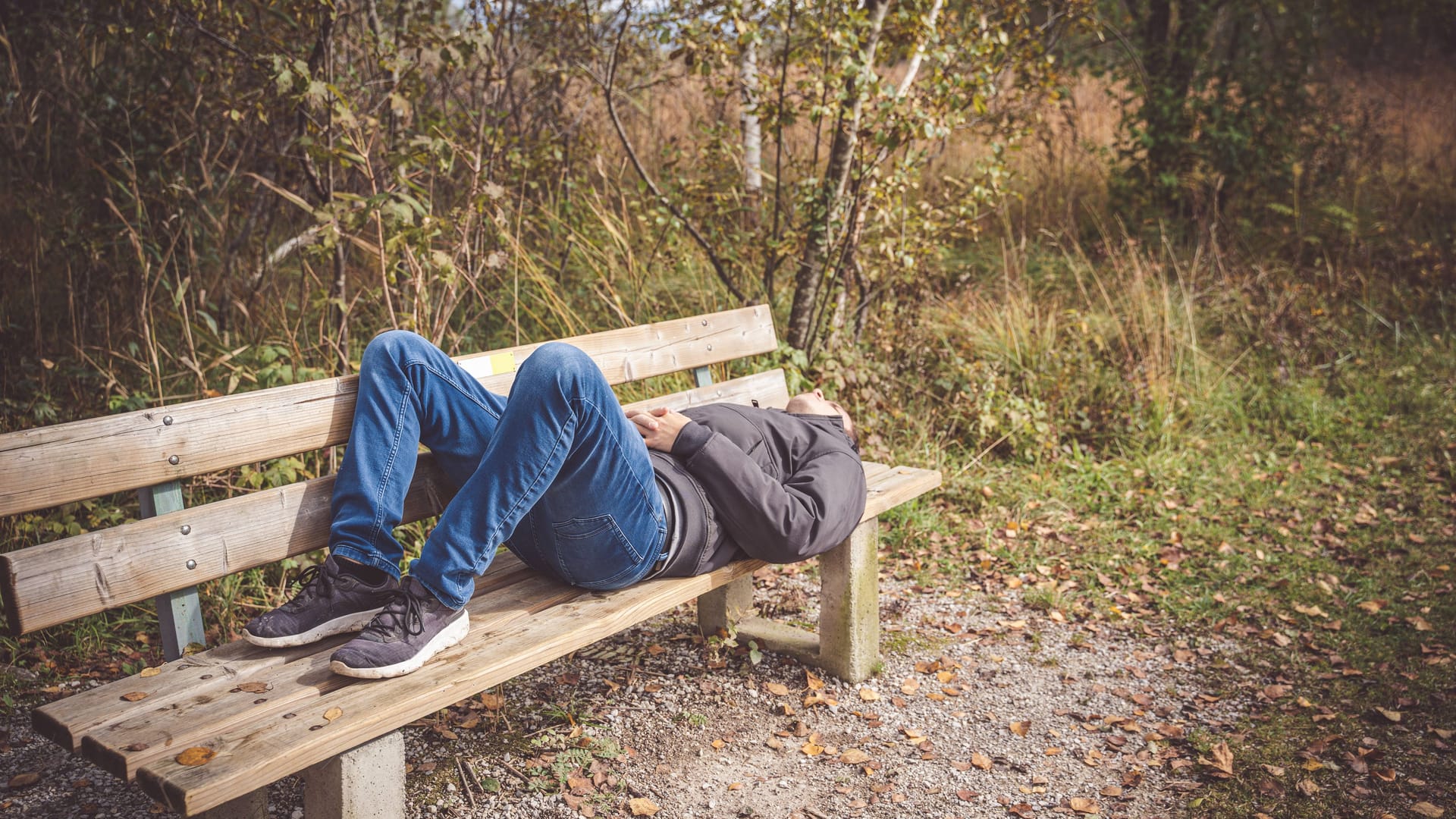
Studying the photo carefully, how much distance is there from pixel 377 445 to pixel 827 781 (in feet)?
5.13

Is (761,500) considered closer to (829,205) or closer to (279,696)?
(279,696)

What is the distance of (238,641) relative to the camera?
2.15m

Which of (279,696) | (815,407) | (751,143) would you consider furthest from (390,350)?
(751,143)

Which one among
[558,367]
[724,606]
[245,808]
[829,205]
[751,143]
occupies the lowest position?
[724,606]

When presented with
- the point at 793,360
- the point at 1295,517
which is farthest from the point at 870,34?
the point at 1295,517

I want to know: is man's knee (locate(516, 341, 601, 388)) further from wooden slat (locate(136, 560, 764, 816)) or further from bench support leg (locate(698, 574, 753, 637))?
bench support leg (locate(698, 574, 753, 637))

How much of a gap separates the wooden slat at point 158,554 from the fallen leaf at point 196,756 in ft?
1.41

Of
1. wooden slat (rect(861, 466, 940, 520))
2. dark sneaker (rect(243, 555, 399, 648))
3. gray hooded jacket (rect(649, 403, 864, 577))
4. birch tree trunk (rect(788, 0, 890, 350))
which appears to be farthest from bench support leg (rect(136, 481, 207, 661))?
birch tree trunk (rect(788, 0, 890, 350))

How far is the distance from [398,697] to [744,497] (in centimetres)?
99

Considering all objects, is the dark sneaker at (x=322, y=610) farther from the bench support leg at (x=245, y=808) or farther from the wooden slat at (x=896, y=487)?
the wooden slat at (x=896, y=487)

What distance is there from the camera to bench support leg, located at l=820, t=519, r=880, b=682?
3.24m

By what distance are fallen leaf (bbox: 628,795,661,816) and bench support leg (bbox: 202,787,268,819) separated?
37.5 inches

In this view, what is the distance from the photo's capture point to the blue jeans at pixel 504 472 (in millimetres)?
2223

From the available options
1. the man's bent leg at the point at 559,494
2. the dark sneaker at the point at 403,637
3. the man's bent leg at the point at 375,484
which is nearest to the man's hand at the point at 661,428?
the man's bent leg at the point at 559,494
